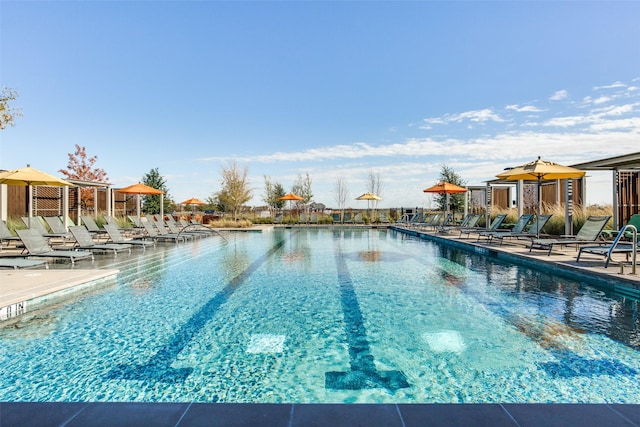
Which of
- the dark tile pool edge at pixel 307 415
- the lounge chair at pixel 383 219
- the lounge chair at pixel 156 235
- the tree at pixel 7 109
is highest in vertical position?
the tree at pixel 7 109

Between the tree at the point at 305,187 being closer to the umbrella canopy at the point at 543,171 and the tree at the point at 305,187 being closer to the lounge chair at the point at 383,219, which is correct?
the lounge chair at the point at 383,219

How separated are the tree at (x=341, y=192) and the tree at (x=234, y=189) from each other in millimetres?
10935

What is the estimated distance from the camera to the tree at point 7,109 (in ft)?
23.0

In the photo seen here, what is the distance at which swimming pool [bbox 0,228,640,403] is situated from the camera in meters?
2.67

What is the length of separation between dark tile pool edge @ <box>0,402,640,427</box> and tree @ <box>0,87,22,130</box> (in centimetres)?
710

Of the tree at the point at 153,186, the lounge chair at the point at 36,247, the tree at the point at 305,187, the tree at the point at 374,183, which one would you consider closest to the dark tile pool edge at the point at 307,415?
the lounge chair at the point at 36,247

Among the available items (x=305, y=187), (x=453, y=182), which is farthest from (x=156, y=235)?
(x=305, y=187)

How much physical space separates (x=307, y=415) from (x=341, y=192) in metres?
32.9

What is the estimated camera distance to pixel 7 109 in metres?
7.08

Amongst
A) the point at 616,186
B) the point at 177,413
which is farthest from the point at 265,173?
the point at 177,413

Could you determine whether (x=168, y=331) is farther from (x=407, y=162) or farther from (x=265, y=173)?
(x=265, y=173)

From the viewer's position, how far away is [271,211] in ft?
94.4

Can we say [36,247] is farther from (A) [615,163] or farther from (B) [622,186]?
(B) [622,186]

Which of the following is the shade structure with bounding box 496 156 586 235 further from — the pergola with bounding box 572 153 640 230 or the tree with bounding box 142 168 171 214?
the tree with bounding box 142 168 171 214
